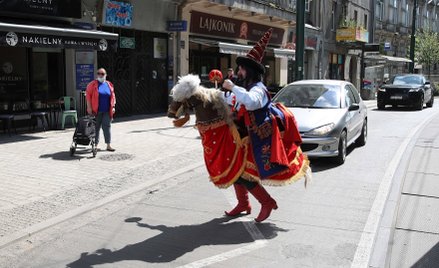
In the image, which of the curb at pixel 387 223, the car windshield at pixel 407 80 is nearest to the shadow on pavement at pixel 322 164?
the curb at pixel 387 223

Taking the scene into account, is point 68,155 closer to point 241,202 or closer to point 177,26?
point 241,202

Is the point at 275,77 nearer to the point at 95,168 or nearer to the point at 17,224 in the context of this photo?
the point at 95,168

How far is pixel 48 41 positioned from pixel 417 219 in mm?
8816

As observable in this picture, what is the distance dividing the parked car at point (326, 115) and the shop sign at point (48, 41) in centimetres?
515

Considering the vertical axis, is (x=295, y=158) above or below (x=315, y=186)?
above

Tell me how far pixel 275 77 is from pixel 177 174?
798 inches

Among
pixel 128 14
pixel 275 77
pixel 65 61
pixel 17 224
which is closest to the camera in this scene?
pixel 17 224

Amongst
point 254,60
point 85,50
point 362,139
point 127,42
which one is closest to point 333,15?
point 127,42

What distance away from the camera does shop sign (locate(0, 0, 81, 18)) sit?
1170 cm

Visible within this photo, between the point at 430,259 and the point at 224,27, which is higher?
the point at 224,27

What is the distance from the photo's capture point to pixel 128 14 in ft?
51.1

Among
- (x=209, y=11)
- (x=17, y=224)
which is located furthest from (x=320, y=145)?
(x=209, y=11)

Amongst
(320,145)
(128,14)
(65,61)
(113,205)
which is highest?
(128,14)

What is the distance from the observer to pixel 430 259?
14.9 feet
